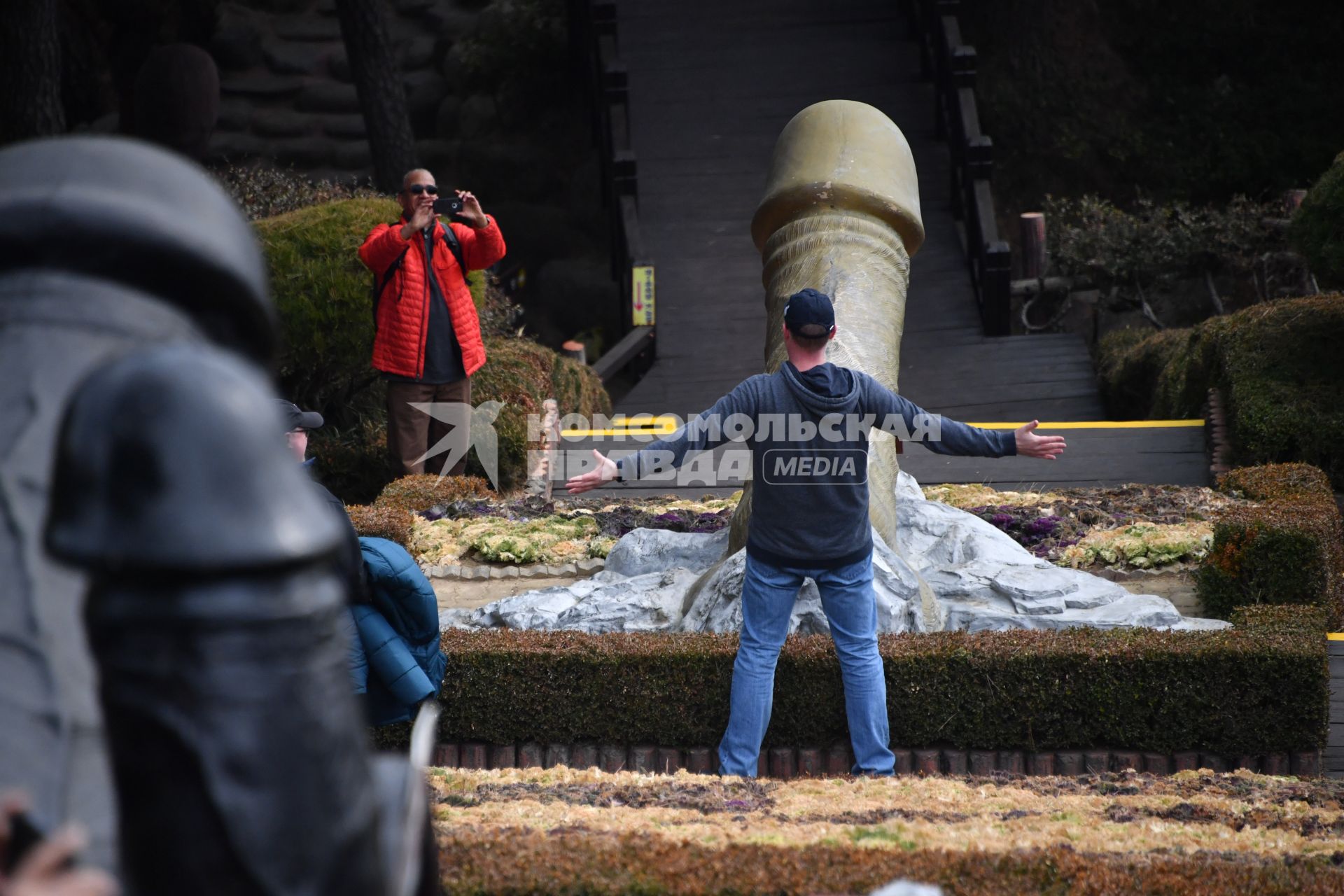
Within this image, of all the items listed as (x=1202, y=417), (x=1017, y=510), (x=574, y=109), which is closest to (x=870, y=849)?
(x=1017, y=510)

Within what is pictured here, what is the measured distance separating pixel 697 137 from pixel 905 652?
1222 centimetres

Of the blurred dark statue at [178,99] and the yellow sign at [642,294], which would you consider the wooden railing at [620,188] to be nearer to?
the yellow sign at [642,294]

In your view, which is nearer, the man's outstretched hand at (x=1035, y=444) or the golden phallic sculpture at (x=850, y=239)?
the man's outstretched hand at (x=1035, y=444)

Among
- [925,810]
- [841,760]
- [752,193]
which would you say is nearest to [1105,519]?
[841,760]

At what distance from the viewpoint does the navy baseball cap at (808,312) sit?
15.6 feet

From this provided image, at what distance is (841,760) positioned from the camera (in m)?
5.27

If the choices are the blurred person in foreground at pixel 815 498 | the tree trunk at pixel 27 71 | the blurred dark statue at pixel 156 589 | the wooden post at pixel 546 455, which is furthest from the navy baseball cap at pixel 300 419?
the tree trunk at pixel 27 71

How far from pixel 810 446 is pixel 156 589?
3.87m

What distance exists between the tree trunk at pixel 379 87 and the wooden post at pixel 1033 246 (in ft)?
22.9

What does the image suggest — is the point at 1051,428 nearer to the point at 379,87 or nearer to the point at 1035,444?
the point at 1035,444

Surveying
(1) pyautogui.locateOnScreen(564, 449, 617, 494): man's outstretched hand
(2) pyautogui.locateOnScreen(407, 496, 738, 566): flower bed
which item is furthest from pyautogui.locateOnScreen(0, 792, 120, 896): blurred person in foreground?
(2) pyautogui.locateOnScreen(407, 496, 738, 566): flower bed

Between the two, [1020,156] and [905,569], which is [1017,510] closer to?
[905,569]

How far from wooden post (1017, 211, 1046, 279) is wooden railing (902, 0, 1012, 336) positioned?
666 millimetres

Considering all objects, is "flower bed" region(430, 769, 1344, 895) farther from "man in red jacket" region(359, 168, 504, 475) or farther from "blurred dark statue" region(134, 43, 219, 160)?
"man in red jacket" region(359, 168, 504, 475)
